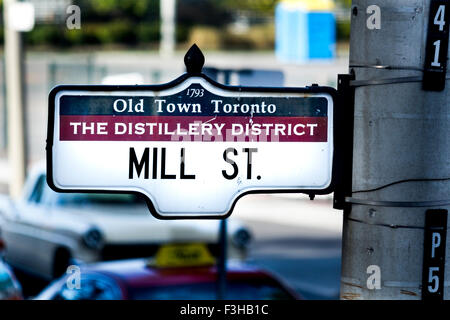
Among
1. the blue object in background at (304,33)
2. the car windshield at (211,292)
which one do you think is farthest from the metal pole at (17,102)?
the blue object in background at (304,33)

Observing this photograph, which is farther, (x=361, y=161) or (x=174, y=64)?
(x=174, y=64)

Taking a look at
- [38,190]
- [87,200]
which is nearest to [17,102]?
[38,190]

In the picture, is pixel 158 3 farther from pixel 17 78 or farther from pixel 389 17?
pixel 389 17

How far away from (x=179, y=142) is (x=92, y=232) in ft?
26.7

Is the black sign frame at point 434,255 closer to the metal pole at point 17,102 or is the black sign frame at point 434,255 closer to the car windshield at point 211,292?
the car windshield at point 211,292

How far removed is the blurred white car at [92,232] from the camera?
1119cm

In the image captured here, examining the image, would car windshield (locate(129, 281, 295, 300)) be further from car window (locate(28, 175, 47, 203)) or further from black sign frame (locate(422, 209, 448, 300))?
car window (locate(28, 175, 47, 203))

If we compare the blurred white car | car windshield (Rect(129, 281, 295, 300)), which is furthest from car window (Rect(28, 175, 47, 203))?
car windshield (Rect(129, 281, 295, 300))

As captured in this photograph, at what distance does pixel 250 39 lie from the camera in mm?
52750

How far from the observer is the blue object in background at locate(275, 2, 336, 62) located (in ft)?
102

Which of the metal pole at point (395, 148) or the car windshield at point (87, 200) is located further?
the car windshield at point (87, 200)

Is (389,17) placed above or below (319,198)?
above

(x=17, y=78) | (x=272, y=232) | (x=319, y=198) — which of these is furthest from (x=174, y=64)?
(x=17, y=78)
